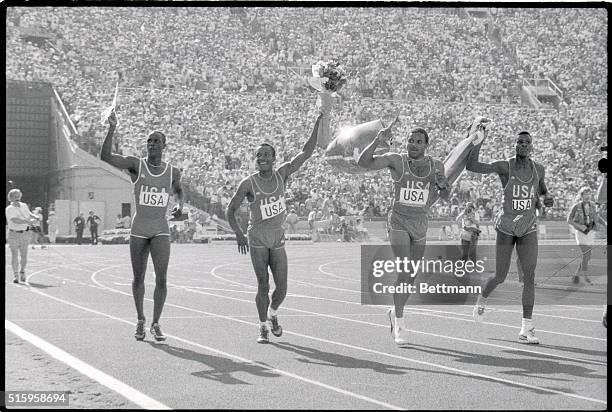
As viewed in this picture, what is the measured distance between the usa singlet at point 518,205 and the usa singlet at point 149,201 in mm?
3290

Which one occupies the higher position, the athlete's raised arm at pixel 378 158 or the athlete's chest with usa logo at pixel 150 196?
the athlete's raised arm at pixel 378 158

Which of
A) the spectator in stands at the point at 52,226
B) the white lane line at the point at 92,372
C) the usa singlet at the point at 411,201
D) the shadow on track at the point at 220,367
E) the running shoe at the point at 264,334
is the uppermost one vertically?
the usa singlet at the point at 411,201

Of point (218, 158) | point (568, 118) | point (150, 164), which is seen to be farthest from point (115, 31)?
point (150, 164)

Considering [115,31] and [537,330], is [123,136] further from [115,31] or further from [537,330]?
[537,330]

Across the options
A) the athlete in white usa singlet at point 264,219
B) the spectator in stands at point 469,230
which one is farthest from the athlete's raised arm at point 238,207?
the spectator in stands at point 469,230

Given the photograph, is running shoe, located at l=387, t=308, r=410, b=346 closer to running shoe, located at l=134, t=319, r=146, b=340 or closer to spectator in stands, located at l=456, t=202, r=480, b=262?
running shoe, located at l=134, t=319, r=146, b=340

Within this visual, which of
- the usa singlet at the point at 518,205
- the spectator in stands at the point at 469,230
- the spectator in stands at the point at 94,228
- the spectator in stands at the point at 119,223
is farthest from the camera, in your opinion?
the spectator in stands at the point at 119,223

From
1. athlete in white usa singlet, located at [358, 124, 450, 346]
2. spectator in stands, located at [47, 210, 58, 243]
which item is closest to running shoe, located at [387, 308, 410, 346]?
athlete in white usa singlet, located at [358, 124, 450, 346]

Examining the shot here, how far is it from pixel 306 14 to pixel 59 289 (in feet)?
115

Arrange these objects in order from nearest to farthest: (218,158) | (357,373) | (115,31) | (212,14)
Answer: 1. (357,373)
2. (218,158)
3. (115,31)
4. (212,14)

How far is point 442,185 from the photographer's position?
8359 millimetres

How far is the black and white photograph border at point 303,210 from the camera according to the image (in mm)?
6434

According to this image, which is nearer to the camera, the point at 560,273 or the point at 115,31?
the point at 560,273

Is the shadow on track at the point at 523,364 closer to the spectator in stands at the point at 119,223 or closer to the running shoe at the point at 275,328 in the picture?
the running shoe at the point at 275,328
